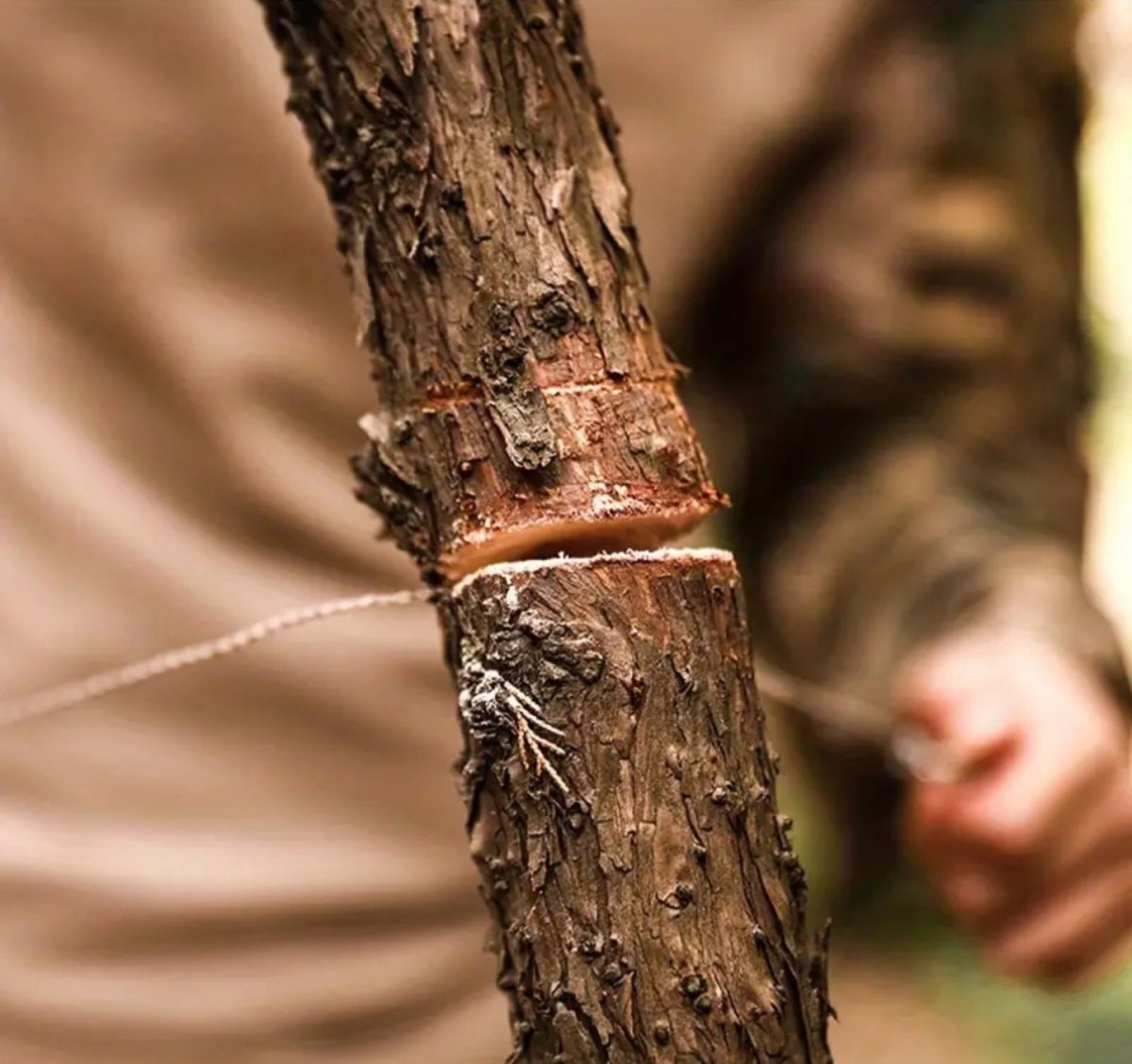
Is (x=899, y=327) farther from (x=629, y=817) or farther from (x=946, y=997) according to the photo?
(x=629, y=817)

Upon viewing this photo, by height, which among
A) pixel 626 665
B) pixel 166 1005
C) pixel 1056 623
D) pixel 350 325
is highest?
pixel 350 325

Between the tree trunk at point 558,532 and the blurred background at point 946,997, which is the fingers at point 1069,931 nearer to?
the blurred background at point 946,997

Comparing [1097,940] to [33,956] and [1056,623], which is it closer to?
[1056,623]

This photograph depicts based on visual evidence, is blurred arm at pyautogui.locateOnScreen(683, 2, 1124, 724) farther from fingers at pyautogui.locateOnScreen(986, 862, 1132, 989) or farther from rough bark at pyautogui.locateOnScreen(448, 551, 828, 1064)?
rough bark at pyautogui.locateOnScreen(448, 551, 828, 1064)

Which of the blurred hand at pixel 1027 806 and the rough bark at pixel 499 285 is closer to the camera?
the rough bark at pixel 499 285

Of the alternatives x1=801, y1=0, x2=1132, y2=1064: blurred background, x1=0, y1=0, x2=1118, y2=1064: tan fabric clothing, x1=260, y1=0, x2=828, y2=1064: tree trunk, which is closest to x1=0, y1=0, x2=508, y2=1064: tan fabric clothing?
x1=0, y1=0, x2=1118, y2=1064: tan fabric clothing

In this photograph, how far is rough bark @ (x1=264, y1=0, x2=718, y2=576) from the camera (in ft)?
0.91

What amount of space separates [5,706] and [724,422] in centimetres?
49

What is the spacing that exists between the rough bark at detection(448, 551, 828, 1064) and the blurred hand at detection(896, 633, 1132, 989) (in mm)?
405

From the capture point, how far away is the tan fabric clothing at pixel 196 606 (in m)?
0.63

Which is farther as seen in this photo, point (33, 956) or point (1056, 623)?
point (1056, 623)

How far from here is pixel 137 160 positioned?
66 cm

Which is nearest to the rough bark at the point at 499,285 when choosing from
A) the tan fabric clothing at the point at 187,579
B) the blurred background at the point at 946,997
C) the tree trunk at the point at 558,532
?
the tree trunk at the point at 558,532

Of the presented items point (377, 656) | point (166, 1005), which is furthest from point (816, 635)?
point (166, 1005)
